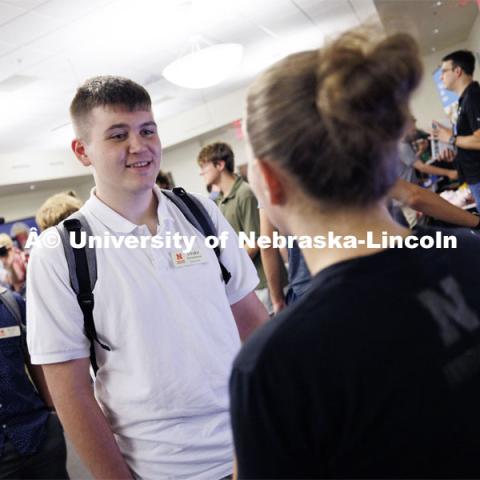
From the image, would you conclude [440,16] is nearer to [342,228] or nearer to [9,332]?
[9,332]

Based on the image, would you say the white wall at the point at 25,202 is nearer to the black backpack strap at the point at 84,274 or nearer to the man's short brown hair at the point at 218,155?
the man's short brown hair at the point at 218,155

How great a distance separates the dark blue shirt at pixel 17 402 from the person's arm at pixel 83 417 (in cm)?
98

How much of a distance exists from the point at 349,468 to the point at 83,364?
0.75m

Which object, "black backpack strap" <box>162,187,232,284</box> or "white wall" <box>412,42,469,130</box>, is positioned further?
"white wall" <box>412,42,469,130</box>

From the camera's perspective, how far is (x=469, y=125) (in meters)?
3.18

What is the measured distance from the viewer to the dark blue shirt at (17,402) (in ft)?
6.14

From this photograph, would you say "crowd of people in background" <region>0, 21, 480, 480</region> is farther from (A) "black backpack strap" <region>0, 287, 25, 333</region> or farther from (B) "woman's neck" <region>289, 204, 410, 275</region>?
(A) "black backpack strap" <region>0, 287, 25, 333</region>

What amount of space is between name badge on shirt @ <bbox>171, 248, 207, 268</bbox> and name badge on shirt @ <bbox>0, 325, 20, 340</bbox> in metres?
1.18

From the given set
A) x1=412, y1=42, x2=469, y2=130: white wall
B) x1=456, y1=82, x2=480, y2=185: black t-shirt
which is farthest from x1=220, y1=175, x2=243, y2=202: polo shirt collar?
x1=412, y1=42, x2=469, y2=130: white wall

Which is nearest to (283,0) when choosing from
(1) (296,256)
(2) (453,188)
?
(2) (453,188)

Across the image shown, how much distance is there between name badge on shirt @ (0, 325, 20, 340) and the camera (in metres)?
1.97

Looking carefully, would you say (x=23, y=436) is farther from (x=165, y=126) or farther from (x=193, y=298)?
(x=165, y=126)

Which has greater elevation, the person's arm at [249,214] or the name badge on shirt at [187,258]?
the person's arm at [249,214]

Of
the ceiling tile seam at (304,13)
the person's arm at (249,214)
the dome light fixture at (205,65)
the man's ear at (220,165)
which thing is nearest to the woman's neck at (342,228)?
the person's arm at (249,214)
